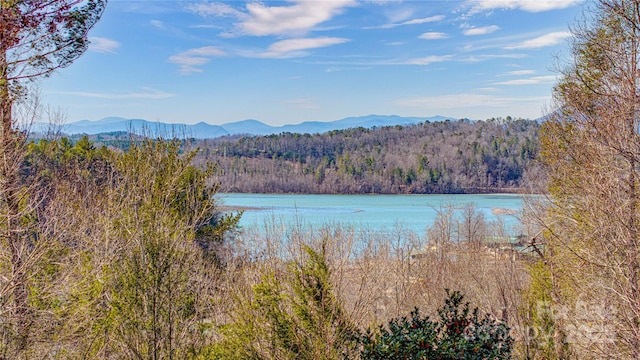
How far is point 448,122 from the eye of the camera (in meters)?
61.8

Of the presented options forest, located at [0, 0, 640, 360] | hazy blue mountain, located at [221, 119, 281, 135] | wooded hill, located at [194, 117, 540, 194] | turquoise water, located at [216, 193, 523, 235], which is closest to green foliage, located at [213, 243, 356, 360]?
forest, located at [0, 0, 640, 360]

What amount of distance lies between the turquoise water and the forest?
10916 millimetres

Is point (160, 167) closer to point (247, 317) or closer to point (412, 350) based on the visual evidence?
point (247, 317)

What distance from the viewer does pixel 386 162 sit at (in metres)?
45.2

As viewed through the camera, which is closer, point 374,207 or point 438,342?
point 438,342

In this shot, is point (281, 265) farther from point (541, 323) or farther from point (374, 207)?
point (374, 207)

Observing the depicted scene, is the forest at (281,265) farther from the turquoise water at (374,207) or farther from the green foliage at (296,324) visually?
the turquoise water at (374,207)

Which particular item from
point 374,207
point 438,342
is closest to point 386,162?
point 374,207

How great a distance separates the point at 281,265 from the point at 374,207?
87.0ft

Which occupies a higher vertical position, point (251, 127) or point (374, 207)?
point (251, 127)

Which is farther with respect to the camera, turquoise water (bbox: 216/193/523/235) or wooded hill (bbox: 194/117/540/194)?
wooded hill (bbox: 194/117/540/194)

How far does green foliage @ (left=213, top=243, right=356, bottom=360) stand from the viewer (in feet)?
15.4

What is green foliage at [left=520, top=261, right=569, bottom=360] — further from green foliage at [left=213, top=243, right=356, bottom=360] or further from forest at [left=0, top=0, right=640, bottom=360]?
green foliage at [left=213, top=243, right=356, bottom=360]

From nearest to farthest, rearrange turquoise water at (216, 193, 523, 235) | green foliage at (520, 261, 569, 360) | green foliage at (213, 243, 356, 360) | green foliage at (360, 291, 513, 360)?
green foliage at (360, 291, 513, 360) < green foliage at (213, 243, 356, 360) < green foliage at (520, 261, 569, 360) < turquoise water at (216, 193, 523, 235)
